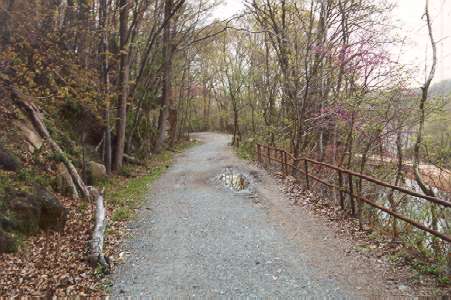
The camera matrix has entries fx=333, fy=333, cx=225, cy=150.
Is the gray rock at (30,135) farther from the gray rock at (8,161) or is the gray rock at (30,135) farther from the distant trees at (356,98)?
the distant trees at (356,98)

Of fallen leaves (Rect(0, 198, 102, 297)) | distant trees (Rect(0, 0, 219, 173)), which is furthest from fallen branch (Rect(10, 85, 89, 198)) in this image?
fallen leaves (Rect(0, 198, 102, 297))

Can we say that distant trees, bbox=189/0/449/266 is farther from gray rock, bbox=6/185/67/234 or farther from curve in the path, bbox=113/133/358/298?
gray rock, bbox=6/185/67/234

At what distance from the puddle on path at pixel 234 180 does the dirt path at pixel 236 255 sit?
6.02 ft

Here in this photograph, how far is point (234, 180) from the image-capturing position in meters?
12.4

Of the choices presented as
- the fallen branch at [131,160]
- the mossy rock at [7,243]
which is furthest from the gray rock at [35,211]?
the fallen branch at [131,160]

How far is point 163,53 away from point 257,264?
15.7 metres

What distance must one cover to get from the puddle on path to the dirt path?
1.84 meters

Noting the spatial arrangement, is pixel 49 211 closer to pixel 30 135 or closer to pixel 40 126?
pixel 30 135

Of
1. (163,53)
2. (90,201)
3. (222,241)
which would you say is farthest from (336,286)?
(163,53)

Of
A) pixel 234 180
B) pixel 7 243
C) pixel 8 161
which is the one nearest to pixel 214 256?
pixel 7 243

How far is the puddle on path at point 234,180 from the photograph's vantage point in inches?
438

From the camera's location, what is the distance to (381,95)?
9.55 m

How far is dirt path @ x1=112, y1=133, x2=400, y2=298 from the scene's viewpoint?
4.63 m

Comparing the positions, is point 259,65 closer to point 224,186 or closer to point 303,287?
point 224,186
